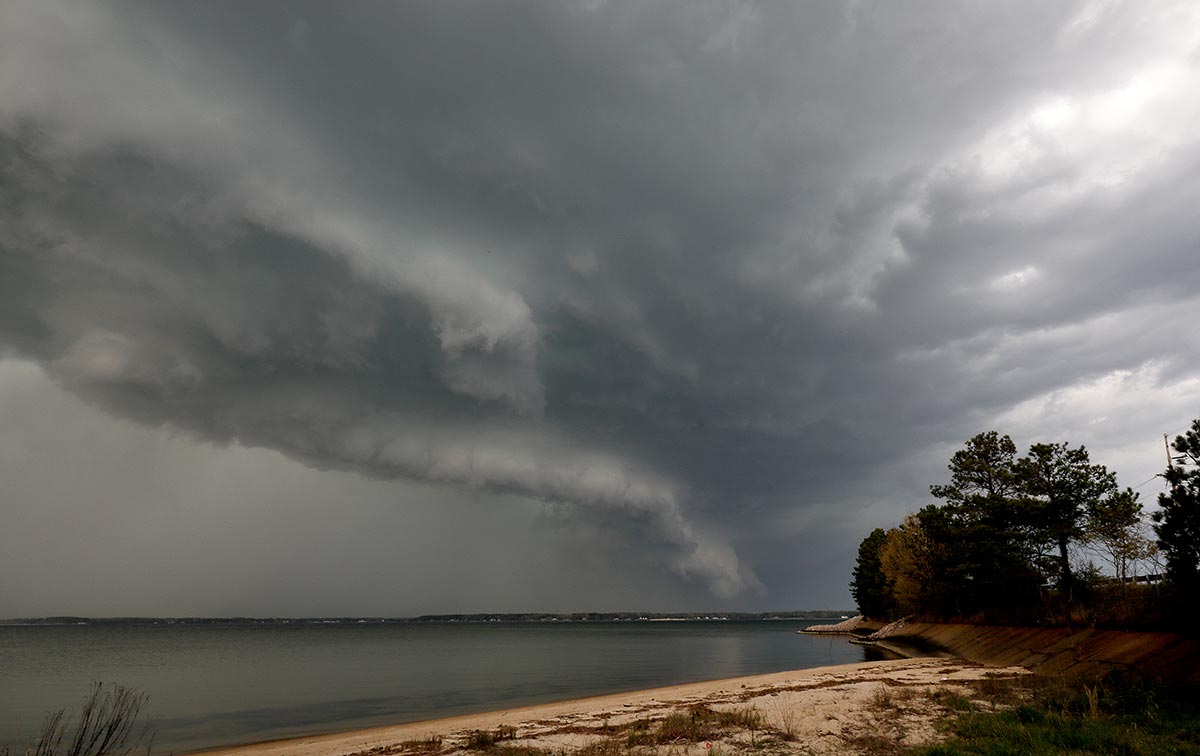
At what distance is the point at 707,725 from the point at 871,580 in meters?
115

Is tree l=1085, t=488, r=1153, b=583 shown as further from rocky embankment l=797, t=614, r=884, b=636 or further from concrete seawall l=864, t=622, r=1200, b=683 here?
rocky embankment l=797, t=614, r=884, b=636

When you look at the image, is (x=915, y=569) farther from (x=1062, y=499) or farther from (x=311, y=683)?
(x=311, y=683)

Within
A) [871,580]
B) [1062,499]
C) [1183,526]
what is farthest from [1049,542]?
[871,580]

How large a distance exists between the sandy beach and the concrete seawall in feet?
14.3

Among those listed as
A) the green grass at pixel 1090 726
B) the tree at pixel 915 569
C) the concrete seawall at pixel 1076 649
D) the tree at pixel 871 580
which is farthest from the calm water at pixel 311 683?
the tree at pixel 871 580

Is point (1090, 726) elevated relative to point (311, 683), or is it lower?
elevated

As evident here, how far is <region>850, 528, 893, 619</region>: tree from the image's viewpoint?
380ft

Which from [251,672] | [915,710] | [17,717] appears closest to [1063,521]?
[915,710]

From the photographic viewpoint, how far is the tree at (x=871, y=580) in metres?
116

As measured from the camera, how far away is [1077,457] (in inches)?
1778

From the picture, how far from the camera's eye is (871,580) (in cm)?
12088

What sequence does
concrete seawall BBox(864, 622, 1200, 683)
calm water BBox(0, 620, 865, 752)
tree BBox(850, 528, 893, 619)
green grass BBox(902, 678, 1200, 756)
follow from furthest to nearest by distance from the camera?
tree BBox(850, 528, 893, 619) → calm water BBox(0, 620, 865, 752) → concrete seawall BBox(864, 622, 1200, 683) → green grass BBox(902, 678, 1200, 756)

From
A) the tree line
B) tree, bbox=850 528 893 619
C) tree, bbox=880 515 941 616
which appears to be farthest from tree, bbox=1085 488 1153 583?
tree, bbox=850 528 893 619

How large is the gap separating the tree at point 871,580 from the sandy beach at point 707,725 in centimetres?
8845
